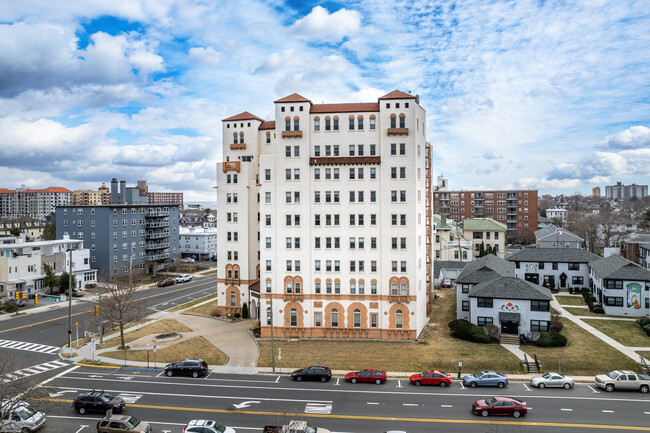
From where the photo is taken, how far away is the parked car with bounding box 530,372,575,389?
38562 mm

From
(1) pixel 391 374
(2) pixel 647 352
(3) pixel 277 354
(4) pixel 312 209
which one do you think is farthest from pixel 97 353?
(2) pixel 647 352

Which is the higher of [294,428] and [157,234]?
A: [157,234]

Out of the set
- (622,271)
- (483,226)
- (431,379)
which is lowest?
(431,379)

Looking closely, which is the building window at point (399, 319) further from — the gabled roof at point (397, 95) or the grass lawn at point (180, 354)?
the gabled roof at point (397, 95)

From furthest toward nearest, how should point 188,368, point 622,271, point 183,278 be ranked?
1. point 183,278
2. point 622,271
3. point 188,368

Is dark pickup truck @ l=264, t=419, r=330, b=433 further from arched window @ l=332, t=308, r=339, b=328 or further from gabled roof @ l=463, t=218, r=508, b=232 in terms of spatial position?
gabled roof @ l=463, t=218, r=508, b=232

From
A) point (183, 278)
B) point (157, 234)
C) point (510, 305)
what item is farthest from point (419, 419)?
point (157, 234)

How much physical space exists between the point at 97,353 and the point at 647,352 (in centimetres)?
6134

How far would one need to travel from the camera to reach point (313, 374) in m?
40.8

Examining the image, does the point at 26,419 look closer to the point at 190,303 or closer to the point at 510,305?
the point at 190,303

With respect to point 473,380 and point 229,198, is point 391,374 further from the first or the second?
point 229,198

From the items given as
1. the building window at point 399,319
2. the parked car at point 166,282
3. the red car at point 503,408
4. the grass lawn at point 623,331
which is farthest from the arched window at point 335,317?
the parked car at point 166,282

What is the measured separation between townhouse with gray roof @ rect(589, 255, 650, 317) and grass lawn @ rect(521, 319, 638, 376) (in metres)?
13.8

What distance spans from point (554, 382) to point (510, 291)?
16743 millimetres
